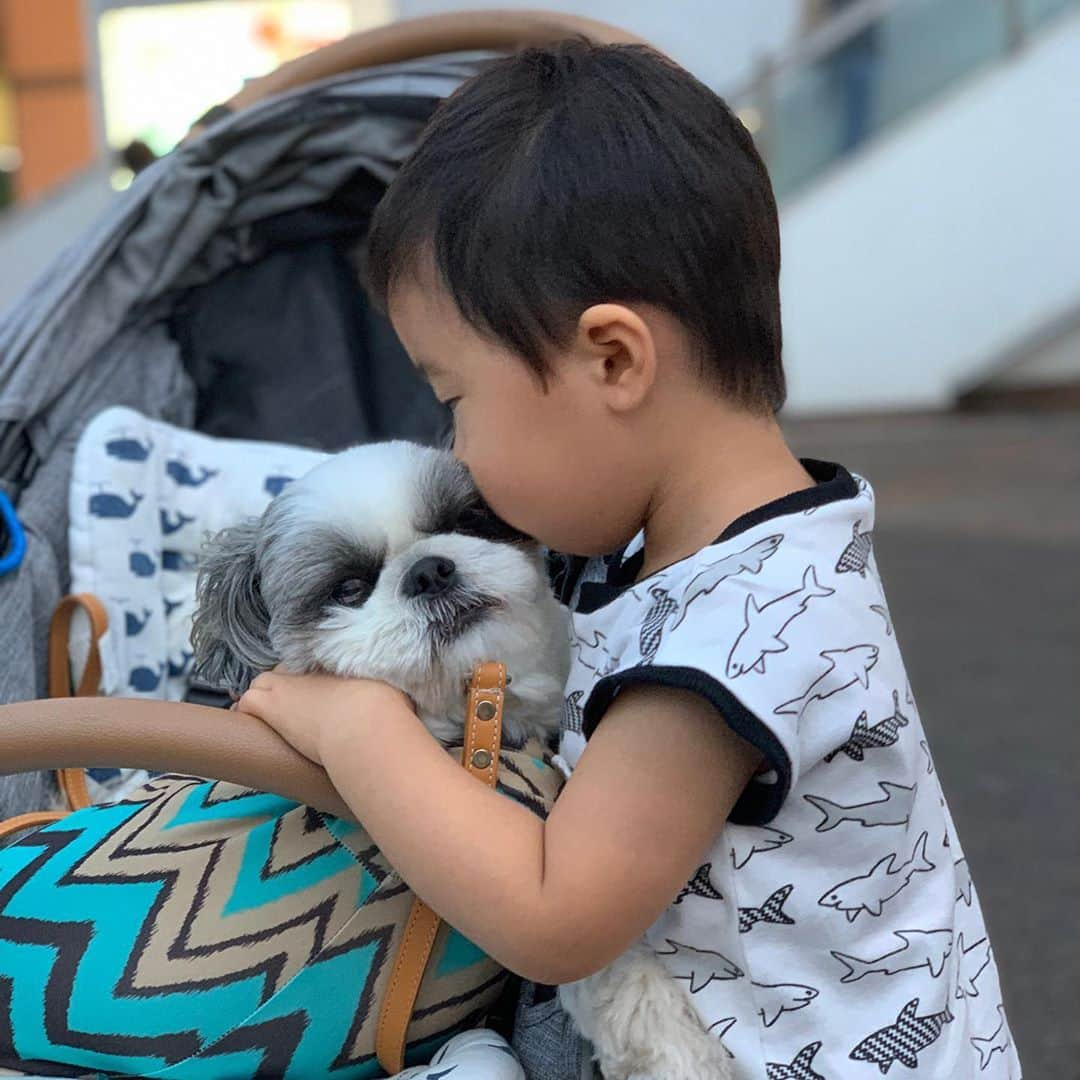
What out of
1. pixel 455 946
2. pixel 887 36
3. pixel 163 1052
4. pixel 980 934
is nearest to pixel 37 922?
pixel 163 1052

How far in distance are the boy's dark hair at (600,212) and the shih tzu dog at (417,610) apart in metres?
0.24

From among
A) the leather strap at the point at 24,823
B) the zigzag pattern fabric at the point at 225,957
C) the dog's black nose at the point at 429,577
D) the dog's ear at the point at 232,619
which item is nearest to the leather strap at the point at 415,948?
the zigzag pattern fabric at the point at 225,957

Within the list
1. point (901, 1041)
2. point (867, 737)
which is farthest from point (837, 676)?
point (901, 1041)

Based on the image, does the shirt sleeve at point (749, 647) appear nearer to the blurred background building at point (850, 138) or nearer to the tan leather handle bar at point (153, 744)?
the tan leather handle bar at point (153, 744)

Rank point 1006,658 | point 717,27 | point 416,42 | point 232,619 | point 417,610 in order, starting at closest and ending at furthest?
point 417,610
point 232,619
point 416,42
point 1006,658
point 717,27

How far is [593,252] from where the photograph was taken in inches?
46.3

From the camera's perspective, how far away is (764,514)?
4.01 ft

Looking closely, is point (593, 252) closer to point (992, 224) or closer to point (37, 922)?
point (37, 922)

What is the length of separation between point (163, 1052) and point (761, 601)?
2.17 ft

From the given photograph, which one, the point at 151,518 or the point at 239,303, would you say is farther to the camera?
the point at 239,303

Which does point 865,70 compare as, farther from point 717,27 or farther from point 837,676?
point 837,676

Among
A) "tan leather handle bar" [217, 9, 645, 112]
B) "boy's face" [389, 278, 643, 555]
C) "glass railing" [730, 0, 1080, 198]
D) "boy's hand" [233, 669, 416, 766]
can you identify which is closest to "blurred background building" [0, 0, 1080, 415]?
"glass railing" [730, 0, 1080, 198]

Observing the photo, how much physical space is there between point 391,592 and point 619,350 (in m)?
0.33

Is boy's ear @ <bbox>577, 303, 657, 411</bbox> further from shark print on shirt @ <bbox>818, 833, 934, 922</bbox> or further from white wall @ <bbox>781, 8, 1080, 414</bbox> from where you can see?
white wall @ <bbox>781, 8, 1080, 414</bbox>
